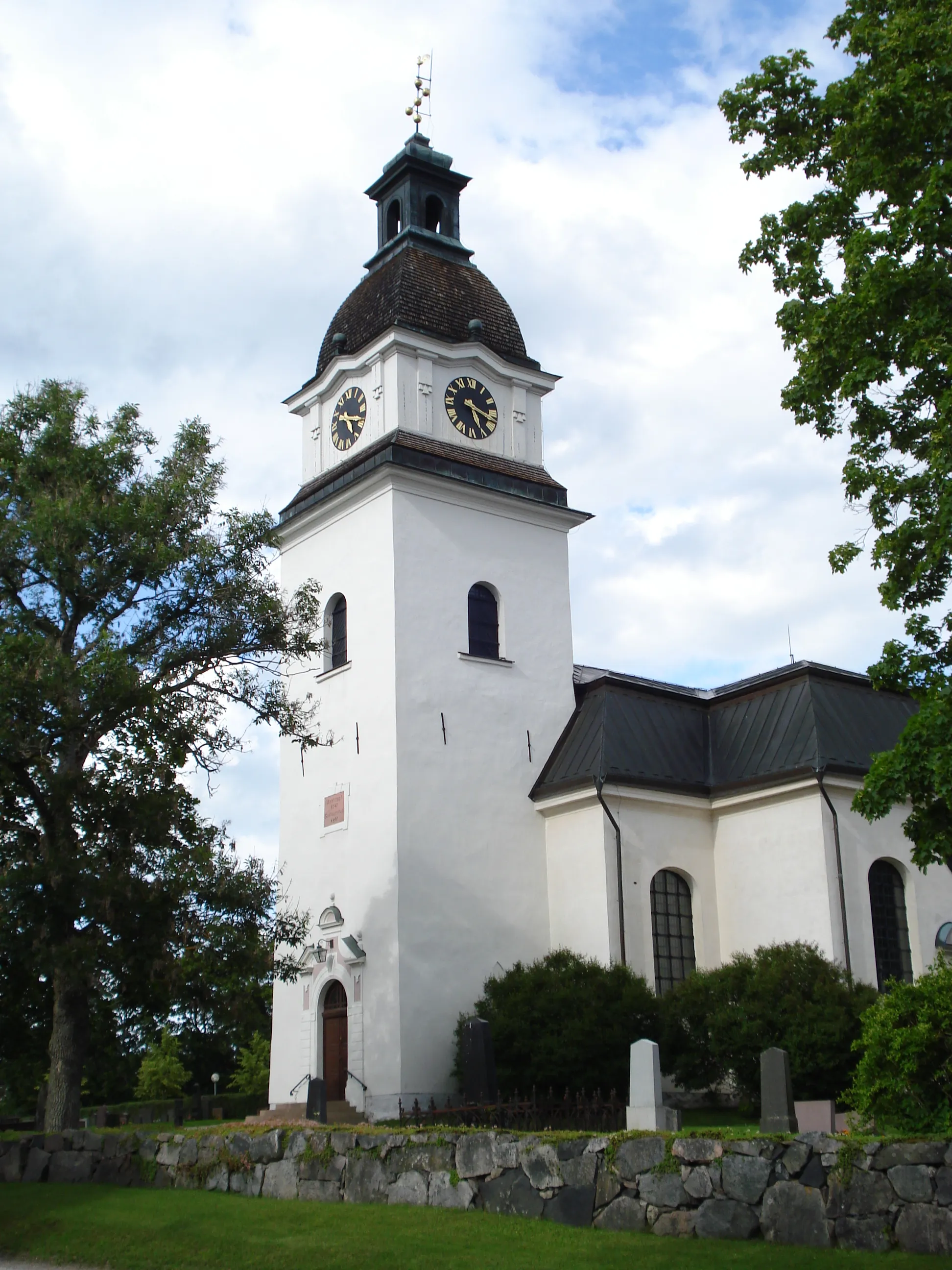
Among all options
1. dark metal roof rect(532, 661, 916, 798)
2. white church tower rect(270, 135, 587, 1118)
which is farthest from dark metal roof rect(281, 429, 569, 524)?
dark metal roof rect(532, 661, 916, 798)

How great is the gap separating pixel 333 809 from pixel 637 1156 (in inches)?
646

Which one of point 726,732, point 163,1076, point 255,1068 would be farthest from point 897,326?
point 163,1076

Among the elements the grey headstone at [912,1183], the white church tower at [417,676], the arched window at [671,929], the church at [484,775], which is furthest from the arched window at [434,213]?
the grey headstone at [912,1183]

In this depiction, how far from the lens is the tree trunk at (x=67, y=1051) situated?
18141 mm

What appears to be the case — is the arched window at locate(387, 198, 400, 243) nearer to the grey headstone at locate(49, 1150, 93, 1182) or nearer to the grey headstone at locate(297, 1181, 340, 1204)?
the grey headstone at locate(49, 1150, 93, 1182)

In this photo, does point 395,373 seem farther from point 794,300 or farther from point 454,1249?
point 454,1249

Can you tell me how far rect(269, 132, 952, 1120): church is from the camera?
2569 centimetres

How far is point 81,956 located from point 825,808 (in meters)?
15.0

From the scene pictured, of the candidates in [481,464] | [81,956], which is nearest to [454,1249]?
[81,956]

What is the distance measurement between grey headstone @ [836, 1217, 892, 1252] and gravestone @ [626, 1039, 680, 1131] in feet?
18.4

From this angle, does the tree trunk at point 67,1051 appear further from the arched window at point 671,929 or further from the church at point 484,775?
the arched window at point 671,929

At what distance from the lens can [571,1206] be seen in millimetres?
11930

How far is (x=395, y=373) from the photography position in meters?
29.5

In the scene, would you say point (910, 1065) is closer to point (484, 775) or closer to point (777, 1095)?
point (777, 1095)
